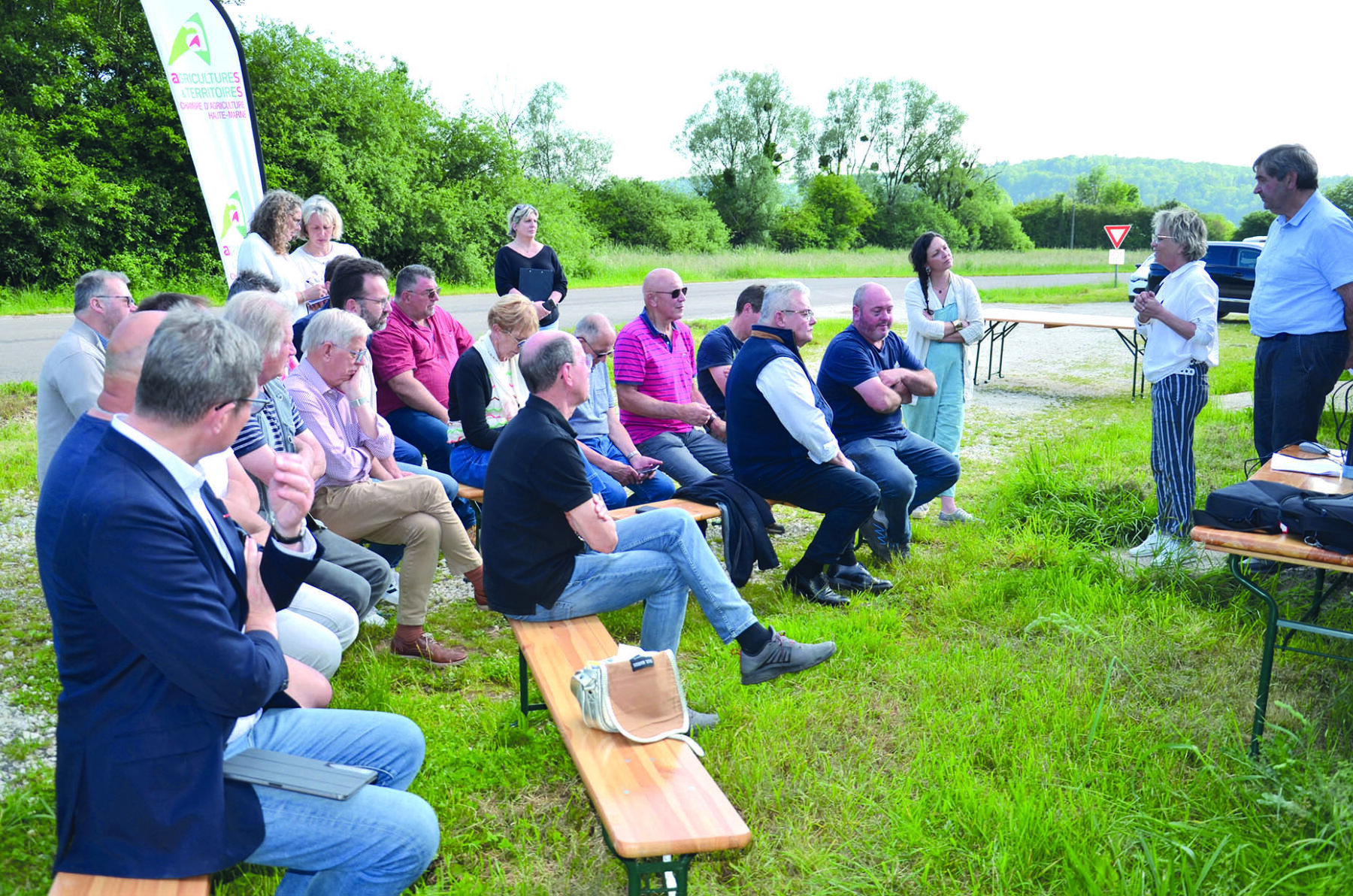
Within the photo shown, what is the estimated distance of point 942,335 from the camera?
20.1ft

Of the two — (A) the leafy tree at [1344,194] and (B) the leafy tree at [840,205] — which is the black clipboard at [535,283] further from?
(B) the leafy tree at [840,205]

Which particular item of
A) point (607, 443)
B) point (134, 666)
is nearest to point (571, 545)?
point (134, 666)

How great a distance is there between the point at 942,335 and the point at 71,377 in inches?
196

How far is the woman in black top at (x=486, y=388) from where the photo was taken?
4.82m

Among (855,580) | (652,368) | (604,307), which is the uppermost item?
(652,368)

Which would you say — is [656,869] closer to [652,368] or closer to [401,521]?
[401,521]

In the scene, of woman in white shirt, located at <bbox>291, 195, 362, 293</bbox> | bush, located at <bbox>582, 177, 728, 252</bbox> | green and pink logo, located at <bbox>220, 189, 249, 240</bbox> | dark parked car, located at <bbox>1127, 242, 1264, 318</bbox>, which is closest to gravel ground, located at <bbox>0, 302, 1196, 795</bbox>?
dark parked car, located at <bbox>1127, 242, 1264, 318</bbox>

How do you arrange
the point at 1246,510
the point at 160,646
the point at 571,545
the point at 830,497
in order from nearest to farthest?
the point at 160,646 < the point at 1246,510 < the point at 571,545 < the point at 830,497

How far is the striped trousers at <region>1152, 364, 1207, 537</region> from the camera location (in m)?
5.05

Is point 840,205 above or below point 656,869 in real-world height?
above

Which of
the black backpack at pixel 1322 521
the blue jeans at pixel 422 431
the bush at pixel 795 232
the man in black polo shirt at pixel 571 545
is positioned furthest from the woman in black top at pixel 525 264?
the bush at pixel 795 232

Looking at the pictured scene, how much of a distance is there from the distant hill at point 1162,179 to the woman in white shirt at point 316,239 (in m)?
134

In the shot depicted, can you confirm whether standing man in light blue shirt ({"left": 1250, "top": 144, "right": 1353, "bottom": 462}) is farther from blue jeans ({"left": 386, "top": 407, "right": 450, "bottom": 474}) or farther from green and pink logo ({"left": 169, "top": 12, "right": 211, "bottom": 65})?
green and pink logo ({"left": 169, "top": 12, "right": 211, "bottom": 65})

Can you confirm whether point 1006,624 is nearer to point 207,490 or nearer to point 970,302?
point 970,302
